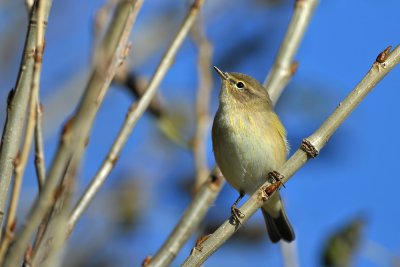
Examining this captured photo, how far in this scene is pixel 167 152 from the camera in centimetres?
712

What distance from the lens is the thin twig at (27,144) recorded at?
2084 mm

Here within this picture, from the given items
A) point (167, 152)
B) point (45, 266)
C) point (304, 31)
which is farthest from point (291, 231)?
point (45, 266)

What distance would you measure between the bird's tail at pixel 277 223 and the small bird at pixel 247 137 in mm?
12

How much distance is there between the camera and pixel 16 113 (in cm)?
244

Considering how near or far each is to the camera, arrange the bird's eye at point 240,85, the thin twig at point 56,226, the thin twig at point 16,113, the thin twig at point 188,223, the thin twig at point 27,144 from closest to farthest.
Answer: the thin twig at point 56,226 → the thin twig at point 27,144 → the thin twig at point 16,113 → the thin twig at point 188,223 → the bird's eye at point 240,85

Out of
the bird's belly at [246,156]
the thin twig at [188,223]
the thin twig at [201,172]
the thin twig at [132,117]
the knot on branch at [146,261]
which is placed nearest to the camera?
the thin twig at [132,117]

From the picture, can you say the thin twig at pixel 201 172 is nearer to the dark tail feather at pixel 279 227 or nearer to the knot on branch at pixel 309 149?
the knot on branch at pixel 309 149

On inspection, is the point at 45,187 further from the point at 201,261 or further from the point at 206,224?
the point at 206,224

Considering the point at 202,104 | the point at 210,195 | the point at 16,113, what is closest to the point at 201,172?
the point at 210,195

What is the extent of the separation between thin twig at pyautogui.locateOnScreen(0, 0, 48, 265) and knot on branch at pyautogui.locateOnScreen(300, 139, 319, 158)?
1.14 metres

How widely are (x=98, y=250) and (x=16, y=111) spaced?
4486mm

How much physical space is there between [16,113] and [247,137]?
7.68 ft

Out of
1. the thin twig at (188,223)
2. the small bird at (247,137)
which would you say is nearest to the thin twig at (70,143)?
the thin twig at (188,223)

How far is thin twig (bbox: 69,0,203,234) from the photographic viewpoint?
9.25 feet
